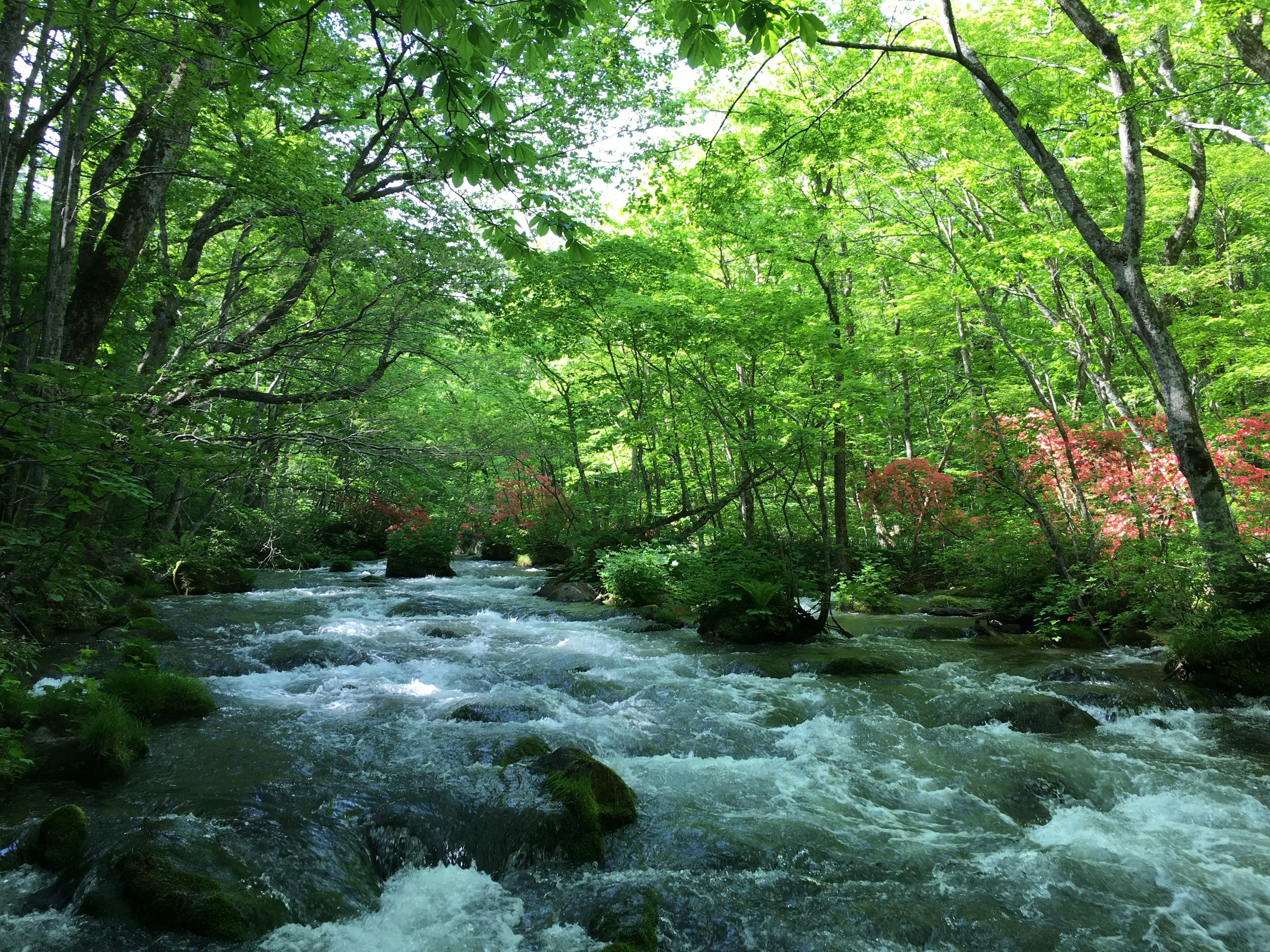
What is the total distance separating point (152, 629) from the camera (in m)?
8.67

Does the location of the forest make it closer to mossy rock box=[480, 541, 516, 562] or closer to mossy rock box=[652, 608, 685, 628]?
mossy rock box=[652, 608, 685, 628]

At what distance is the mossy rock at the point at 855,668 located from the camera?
8.00m

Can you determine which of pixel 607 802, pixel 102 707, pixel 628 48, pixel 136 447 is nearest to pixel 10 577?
pixel 102 707

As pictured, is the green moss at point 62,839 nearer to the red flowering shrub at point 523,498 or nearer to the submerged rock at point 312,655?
the submerged rock at point 312,655

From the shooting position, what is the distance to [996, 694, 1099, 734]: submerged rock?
20.0ft

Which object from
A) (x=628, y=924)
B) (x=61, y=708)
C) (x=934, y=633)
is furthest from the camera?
(x=934, y=633)

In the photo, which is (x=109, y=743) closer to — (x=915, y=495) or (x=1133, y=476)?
(x=1133, y=476)

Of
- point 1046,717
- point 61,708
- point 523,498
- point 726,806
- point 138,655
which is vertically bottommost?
point 726,806

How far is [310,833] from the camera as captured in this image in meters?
3.94

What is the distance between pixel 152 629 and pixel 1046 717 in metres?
10.5

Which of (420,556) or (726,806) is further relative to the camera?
(420,556)

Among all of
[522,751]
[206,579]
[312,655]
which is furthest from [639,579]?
[206,579]

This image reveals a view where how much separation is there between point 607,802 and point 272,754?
2.75 meters

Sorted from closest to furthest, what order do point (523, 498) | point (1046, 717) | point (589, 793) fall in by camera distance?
point (589, 793) < point (1046, 717) < point (523, 498)
